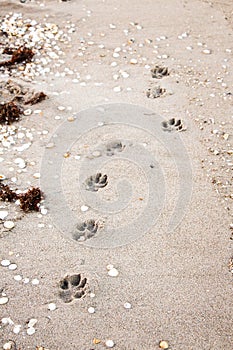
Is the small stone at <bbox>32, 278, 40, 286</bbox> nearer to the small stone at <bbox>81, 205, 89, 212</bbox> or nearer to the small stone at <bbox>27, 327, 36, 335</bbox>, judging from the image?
the small stone at <bbox>27, 327, 36, 335</bbox>

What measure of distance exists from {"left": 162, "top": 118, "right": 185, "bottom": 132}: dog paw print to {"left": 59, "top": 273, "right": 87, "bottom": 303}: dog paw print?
212cm

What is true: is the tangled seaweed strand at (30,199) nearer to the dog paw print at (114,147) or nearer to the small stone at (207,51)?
the dog paw print at (114,147)

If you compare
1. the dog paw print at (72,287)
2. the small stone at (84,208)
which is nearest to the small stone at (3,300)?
the dog paw print at (72,287)

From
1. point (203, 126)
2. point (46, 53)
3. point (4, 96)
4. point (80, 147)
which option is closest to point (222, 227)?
point (203, 126)

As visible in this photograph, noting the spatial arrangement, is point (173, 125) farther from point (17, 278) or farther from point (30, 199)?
point (17, 278)

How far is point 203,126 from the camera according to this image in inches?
206

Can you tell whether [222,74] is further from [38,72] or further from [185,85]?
[38,72]

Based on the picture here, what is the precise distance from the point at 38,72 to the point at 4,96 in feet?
2.18

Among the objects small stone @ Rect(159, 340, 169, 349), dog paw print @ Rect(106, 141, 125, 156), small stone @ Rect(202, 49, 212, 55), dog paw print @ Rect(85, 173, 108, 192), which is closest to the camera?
small stone @ Rect(159, 340, 169, 349)

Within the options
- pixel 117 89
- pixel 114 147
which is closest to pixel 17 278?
pixel 114 147

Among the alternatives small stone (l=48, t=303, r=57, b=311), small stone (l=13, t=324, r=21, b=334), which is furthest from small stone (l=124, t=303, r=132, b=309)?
small stone (l=13, t=324, r=21, b=334)

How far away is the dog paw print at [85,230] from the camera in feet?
13.6

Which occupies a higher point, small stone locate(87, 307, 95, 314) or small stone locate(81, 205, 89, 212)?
small stone locate(81, 205, 89, 212)

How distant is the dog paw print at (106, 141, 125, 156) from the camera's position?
195 inches
